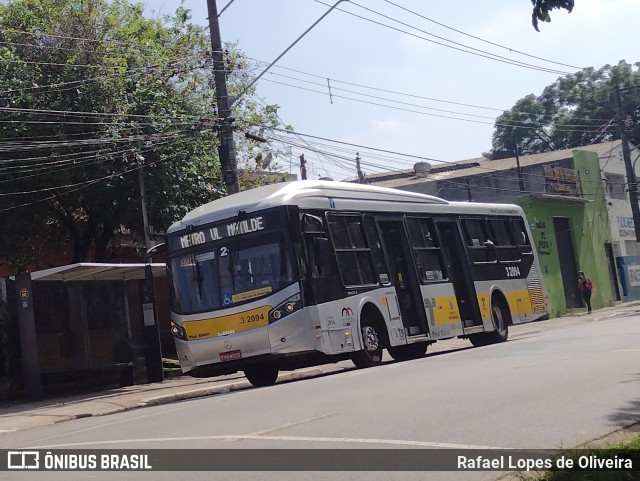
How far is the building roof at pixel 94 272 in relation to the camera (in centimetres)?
1895

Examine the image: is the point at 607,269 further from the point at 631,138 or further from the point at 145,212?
the point at 145,212

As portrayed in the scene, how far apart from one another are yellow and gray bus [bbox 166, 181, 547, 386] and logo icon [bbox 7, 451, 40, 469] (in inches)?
236

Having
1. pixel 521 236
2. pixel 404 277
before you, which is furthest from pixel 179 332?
pixel 521 236

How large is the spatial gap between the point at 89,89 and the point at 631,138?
4944cm

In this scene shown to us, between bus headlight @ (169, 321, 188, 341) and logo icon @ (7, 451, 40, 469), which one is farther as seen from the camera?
bus headlight @ (169, 321, 188, 341)

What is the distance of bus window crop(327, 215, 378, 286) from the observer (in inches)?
683

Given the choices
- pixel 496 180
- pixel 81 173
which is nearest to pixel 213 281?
pixel 81 173

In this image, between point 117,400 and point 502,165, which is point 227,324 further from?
point 502,165

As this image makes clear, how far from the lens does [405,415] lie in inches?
395

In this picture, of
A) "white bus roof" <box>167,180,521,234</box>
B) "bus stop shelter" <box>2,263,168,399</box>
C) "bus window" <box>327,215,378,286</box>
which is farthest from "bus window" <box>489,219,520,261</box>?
"bus stop shelter" <box>2,263,168,399</box>

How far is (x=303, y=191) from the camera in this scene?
1680 cm

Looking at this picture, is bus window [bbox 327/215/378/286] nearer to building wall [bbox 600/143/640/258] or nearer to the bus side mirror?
the bus side mirror

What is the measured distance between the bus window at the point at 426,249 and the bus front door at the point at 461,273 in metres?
0.49

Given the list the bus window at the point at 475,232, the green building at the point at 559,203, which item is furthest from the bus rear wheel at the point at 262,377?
the green building at the point at 559,203
